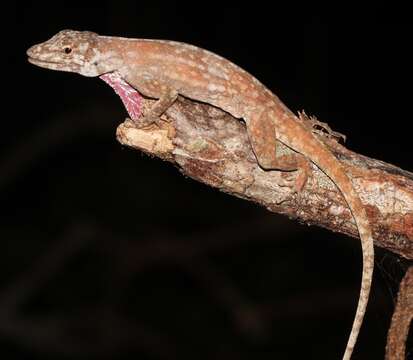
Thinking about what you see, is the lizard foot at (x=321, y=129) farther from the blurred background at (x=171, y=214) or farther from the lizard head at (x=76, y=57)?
the blurred background at (x=171, y=214)

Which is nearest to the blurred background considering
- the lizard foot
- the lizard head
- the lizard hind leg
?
the lizard foot

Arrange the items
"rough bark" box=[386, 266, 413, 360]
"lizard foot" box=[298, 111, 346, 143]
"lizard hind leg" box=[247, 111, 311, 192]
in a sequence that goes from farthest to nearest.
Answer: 1. "lizard foot" box=[298, 111, 346, 143]
2. "rough bark" box=[386, 266, 413, 360]
3. "lizard hind leg" box=[247, 111, 311, 192]

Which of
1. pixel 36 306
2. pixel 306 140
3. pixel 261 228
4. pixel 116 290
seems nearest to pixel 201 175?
pixel 306 140

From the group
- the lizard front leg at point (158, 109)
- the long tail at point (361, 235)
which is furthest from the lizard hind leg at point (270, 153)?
the lizard front leg at point (158, 109)

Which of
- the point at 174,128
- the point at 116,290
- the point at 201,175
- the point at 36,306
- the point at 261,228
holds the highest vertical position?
the point at 174,128

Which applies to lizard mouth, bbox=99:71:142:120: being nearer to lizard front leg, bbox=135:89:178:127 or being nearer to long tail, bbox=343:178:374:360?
lizard front leg, bbox=135:89:178:127

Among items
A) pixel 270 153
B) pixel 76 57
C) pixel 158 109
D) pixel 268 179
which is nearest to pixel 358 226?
pixel 268 179

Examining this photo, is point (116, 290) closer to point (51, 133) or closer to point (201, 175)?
point (51, 133)
